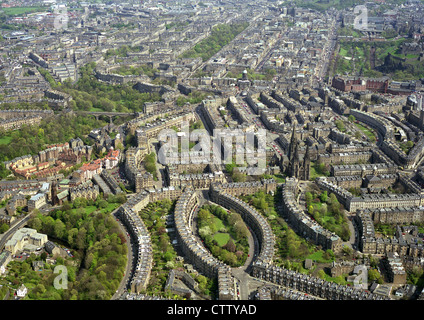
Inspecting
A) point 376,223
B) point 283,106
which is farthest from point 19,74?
point 376,223

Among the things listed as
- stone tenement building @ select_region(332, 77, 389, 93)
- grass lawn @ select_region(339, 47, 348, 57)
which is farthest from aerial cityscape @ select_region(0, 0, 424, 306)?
grass lawn @ select_region(339, 47, 348, 57)

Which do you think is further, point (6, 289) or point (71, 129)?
point (71, 129)

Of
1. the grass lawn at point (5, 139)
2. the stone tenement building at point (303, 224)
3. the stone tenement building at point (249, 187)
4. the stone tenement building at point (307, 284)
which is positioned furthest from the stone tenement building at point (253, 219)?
the grass lawn at point (5, 139)

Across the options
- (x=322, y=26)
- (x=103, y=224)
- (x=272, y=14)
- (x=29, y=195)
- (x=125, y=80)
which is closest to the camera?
(x=103, y=224)

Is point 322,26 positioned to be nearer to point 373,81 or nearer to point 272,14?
point 272,14

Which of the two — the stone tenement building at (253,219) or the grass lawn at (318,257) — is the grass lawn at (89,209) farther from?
the grass lawn at (318,257)

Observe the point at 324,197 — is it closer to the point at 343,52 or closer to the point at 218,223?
the point at 218,223
